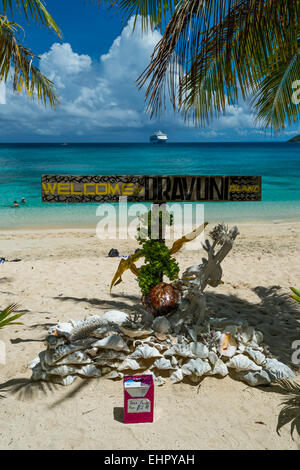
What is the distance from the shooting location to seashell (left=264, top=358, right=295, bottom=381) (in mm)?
3137

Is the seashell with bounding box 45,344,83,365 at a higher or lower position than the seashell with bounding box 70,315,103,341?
lower

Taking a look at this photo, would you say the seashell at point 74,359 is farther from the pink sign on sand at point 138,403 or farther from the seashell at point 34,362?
the pink sign on sand at point 138,403

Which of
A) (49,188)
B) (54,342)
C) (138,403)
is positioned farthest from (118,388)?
(49,188)

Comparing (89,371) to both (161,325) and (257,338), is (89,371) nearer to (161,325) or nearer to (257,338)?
(161,325)

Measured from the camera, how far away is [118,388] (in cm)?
311

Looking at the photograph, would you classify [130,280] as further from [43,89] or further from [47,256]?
[43,89]

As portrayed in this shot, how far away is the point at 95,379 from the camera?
3.21 meters

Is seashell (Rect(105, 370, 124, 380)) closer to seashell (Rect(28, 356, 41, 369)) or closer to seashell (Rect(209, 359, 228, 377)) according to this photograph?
seashell (Rect(28, 356, 41, 369))

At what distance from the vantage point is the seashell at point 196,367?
123 inches

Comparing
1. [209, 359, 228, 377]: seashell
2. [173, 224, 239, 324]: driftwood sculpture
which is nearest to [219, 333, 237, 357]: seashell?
[209, 359, 228, 377]: seashell

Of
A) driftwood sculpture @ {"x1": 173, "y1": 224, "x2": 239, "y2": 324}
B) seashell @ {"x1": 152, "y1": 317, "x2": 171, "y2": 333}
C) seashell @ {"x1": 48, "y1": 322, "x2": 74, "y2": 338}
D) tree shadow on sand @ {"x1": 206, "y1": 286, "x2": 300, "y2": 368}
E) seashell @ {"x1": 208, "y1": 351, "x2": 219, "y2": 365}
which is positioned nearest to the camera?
seashell @ {"x1": 208, "y1": 351, "x2": 219, "y2": 365}

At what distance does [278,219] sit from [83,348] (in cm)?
1357

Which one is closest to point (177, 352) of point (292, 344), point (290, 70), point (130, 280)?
point (292, 344)

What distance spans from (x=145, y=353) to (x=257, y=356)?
1.06 m
